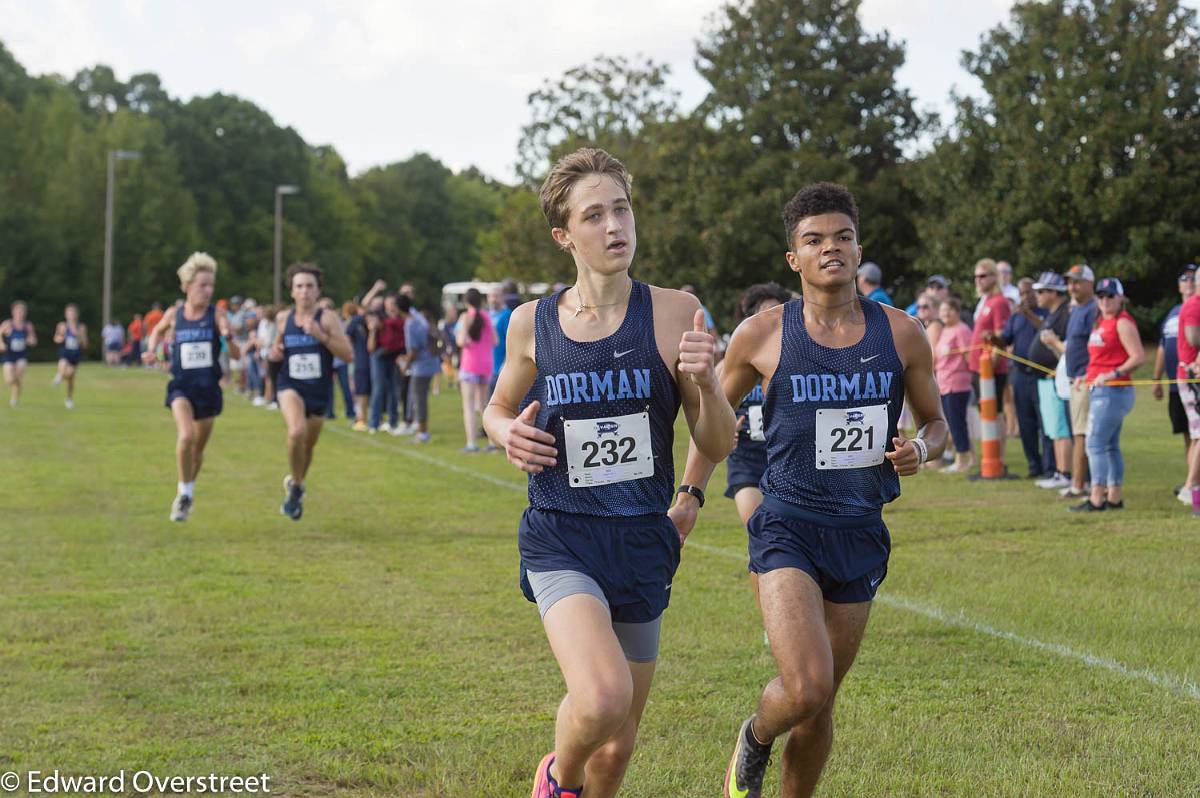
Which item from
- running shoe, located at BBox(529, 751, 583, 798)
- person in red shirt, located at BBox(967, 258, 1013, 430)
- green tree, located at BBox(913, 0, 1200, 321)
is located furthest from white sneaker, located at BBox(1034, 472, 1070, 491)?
green tree, located at BBox(913, 0, 1200, 321)

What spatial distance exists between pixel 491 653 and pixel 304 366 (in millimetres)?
5456

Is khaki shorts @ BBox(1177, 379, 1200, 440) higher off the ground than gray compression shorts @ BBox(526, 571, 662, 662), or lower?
higher

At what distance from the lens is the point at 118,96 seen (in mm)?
91688

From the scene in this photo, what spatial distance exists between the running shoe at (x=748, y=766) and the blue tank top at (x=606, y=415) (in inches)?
35.4

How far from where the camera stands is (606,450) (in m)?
4.34

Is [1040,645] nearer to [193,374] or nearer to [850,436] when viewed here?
[850,436]

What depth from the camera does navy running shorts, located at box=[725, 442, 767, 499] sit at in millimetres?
7969

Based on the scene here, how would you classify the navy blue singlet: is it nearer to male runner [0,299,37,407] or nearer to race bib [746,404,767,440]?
male runner [0,299,37,407]

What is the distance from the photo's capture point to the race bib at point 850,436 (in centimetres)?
488

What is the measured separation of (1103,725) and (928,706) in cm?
72

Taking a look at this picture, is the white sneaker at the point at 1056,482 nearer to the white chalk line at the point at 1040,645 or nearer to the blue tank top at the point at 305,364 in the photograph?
the white chalk line at the point at 1040,645

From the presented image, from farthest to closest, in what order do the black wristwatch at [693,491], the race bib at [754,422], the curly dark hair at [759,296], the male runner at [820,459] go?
the curly dark hair at [759,296] → the race bib at [754,422] → the black wristwatch at [693,491] → the male runner at [820,459]

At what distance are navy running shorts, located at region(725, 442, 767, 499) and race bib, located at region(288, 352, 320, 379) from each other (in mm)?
5307

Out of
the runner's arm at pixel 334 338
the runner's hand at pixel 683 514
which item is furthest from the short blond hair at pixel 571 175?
the runner's arm at pixel 334 338
